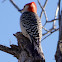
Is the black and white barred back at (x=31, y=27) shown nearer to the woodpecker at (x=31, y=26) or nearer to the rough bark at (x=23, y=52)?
the woodpecker at (x=31, y=26)

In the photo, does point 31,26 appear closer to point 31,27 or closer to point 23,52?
point 31,27

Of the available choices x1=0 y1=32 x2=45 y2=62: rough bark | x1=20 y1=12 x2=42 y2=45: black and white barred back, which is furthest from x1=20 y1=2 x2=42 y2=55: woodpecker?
x1=0 y1=32 x2=45 y2=62: rough bark

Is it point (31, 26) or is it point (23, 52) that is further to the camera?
point (31, 26)

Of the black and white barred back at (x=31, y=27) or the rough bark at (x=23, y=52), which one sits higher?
the rough bark at (x=23, y=52)

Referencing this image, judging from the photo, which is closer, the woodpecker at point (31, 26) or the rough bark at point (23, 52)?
the rough bark at point (23, 52)

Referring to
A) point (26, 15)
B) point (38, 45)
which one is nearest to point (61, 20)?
point (38, 45)

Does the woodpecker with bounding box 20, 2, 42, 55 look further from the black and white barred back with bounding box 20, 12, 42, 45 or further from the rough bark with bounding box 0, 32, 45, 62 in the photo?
the rough bark with bounding box 0, 32, 45, 62

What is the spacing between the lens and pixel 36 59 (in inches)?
145

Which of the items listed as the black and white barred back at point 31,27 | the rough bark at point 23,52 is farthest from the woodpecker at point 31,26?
the rough bark at point 23,52

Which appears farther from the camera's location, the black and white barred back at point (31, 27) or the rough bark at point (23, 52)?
the black and white barred back at point (31, 27)

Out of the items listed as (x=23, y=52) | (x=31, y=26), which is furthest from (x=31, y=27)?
(x=23, y=52)

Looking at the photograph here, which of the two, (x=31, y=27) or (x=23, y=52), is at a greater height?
(x=23, y=52)

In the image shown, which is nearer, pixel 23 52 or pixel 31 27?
pixel 23 52

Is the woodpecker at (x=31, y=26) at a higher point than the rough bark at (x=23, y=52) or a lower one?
lower
